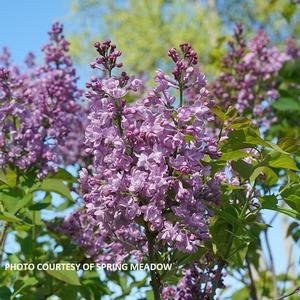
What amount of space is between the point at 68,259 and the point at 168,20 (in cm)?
1625

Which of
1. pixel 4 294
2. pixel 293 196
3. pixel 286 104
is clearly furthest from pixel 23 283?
pixel 286 104

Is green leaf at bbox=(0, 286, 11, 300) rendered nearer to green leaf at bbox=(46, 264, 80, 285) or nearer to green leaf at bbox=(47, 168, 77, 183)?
green leaf at bbox=(46, 264, 80, 285)

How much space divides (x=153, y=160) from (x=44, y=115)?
147 centimetres

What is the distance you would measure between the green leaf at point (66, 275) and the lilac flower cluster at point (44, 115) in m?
0.59

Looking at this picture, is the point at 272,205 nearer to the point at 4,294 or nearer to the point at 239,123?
the point at 239,123

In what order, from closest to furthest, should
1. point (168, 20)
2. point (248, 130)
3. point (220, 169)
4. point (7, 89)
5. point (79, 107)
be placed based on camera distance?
point (248, 130)
point (220, 169)
point (7, 89)
point (79, 107)
point (168, 20)

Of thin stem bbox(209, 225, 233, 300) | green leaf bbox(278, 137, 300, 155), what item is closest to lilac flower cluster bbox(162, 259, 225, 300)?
thin stem bbox(209, 225, 233, 300)

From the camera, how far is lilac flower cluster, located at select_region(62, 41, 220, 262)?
70.4 inches

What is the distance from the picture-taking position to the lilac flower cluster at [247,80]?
399cm

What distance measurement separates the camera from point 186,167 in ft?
5.88

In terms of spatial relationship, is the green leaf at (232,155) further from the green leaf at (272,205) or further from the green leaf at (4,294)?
the green leaf at (4,294)

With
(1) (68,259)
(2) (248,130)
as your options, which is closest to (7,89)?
(1) (68,259)

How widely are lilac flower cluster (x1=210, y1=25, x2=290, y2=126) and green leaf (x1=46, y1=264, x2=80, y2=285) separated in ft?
6.03

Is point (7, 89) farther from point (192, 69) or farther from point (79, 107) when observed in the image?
point (192, 69)
